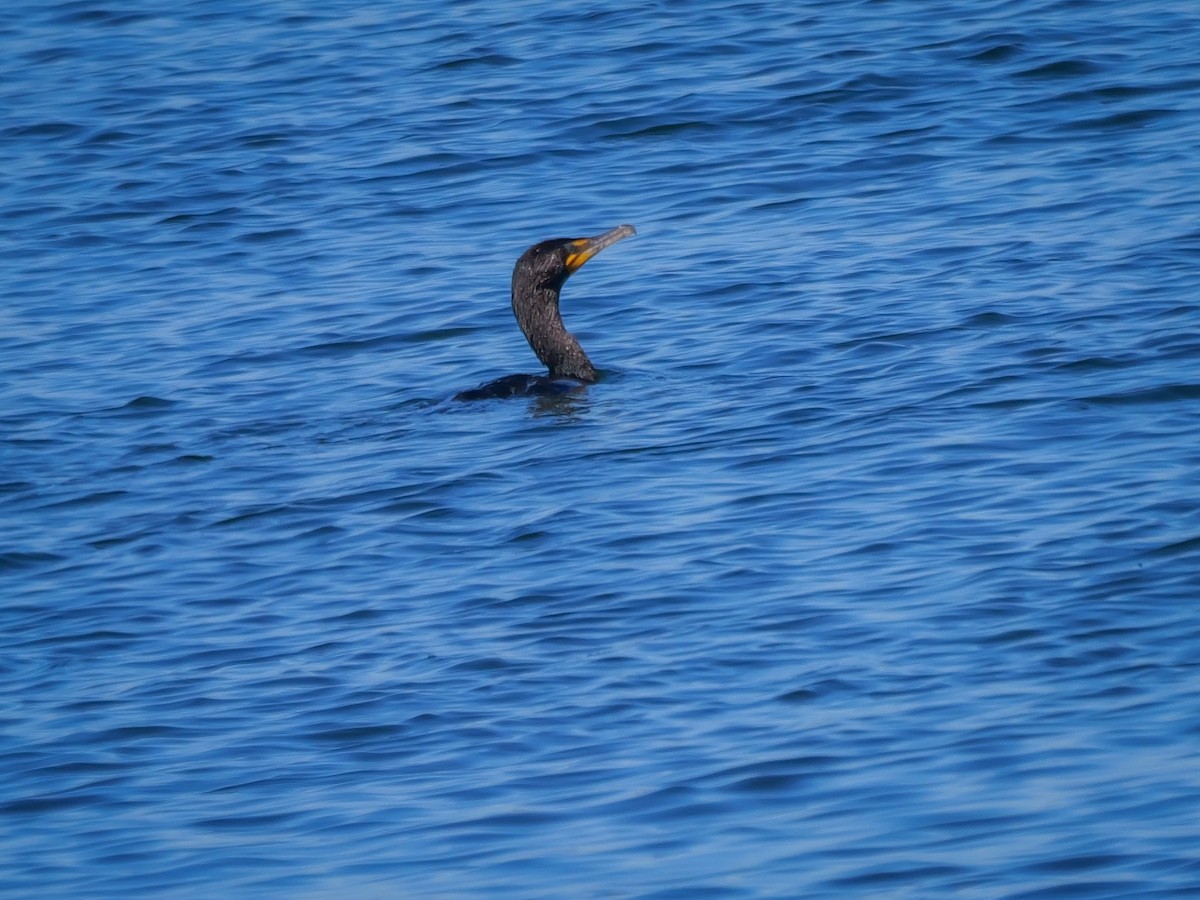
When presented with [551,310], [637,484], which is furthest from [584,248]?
[637,484]

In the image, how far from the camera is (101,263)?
1733 centimetres

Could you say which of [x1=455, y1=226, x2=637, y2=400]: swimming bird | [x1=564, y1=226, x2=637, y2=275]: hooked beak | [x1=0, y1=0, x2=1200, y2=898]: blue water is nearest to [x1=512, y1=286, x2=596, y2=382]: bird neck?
[x1=455, y1=226, x2=637, y2=400]: swimming bird

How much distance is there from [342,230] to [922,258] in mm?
5465

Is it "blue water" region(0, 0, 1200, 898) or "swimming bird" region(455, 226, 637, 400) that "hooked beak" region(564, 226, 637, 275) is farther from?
"blue water" region(0, 0, 1200, 898)

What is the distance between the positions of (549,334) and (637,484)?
272 cm

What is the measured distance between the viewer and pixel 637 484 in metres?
10.6

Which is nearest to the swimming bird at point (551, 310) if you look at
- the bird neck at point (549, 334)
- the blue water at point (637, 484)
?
the bird neck at point (549, 334)

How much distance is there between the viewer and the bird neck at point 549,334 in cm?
1303

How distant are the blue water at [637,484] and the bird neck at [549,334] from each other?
318mm

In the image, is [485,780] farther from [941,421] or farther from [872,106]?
[872,106]

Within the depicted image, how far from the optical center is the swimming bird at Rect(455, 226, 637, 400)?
12.9 meters

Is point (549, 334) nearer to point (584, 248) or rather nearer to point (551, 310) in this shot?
point (551, 310)

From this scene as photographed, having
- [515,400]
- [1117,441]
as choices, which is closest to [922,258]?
[515,400]

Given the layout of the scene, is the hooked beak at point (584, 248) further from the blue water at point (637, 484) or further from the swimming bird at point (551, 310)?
the blue water at point (637, 484)
